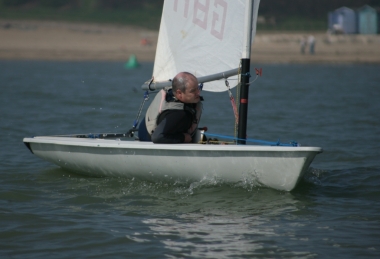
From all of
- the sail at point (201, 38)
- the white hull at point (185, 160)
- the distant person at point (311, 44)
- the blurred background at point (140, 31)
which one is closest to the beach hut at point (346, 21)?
the blurred background at point (140, 31)

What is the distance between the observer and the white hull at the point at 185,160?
5473mm

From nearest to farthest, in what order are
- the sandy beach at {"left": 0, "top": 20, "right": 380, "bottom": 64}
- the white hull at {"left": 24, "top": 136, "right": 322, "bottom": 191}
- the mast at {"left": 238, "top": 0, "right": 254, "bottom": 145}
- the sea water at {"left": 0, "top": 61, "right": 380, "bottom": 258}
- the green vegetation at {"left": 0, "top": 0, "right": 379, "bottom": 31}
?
the sea water at {"left": 0, "top": 61, "right": 380, "bottom": 258}
the white hull at {"left": 24, "top": 136, "right": 322, "bottom": 191}
the mast at {"left": 238, "top": 0, "right": 254, "bottom": 145}
the sandy beach at {"left": 0, "top": 20, "right": 380, "bottom": 64}
the green vegetation at {"left": 0, "top": 0, "right": 379, "bottom": 31}

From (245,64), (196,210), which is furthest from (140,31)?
(196,210)

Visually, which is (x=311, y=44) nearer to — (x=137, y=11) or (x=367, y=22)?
(x=367, y=22)

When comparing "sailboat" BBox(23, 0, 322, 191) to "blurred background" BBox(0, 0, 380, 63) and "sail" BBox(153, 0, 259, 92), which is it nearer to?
"sail" BBox(153, 0, 259, 92)

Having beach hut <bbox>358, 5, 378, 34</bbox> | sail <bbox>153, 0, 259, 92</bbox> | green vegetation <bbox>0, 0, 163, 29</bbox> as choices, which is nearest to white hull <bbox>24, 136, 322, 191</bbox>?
sail <bbox>153, 0, 259, 92</bbox>

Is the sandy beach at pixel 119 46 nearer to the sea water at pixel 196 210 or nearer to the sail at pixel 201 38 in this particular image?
the sea water at pixel 196 210

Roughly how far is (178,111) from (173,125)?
134mm

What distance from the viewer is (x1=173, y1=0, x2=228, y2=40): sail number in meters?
6.43

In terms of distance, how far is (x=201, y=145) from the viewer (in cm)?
566

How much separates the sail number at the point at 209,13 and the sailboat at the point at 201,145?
10 millimetres

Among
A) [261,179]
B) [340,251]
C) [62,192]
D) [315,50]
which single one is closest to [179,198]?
[261,179]

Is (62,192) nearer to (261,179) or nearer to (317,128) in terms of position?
(261,179)

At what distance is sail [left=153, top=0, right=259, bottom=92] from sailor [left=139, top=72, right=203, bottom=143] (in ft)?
2.72
